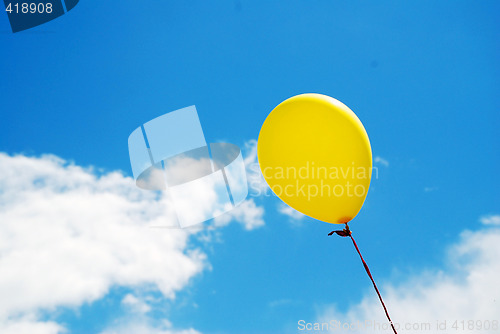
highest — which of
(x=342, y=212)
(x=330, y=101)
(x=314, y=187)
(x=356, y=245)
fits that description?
(x=330, y=101)

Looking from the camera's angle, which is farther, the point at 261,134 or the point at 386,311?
the point at 261,134

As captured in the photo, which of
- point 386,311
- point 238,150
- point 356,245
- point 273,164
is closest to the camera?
point 386,311

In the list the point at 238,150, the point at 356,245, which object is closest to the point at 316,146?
the point at 356,245

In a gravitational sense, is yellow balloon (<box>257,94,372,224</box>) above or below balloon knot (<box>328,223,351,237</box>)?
above

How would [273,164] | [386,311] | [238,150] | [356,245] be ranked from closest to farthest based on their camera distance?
1. [386,311]
2. [356,245]
3. [273,164]
4. [238,150]

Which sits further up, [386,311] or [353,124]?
[353,124]

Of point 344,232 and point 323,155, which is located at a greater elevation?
point 323,155

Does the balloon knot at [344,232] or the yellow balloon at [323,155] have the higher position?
the yellow balloon at [323,155]

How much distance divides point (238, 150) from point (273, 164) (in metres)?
4.86

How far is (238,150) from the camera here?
923 centimetres

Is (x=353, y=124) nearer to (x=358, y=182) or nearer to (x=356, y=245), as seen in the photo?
(x=358, y=182)

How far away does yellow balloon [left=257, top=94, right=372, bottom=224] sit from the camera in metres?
4.08

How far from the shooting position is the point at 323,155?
407 cm

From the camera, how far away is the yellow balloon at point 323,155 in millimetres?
4078
